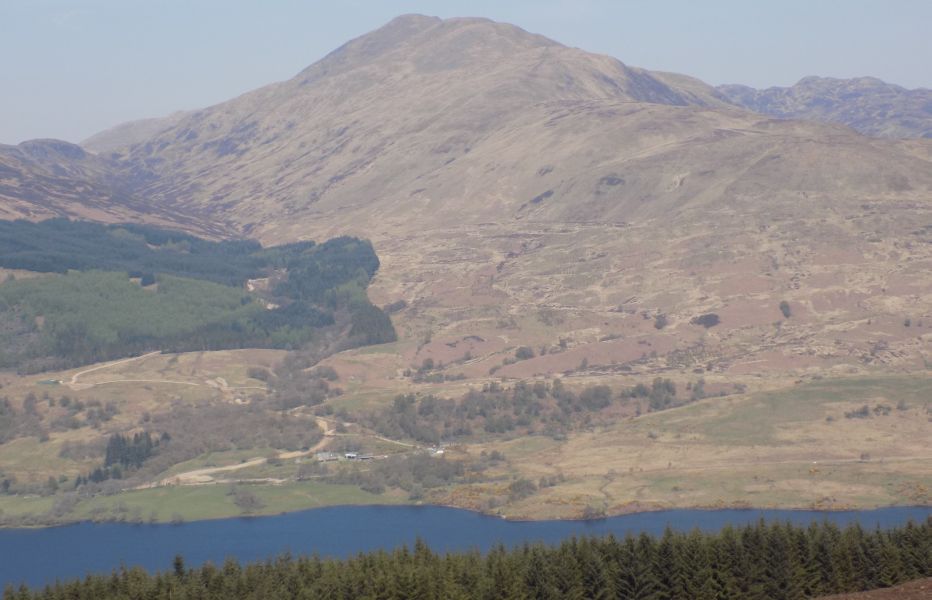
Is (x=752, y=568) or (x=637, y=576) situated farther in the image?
(x=637, y=576)

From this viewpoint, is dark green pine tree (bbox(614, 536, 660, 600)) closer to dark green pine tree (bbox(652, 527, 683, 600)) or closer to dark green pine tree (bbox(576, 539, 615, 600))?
dark green pine tree (bbox(652, 527, 683, 600))

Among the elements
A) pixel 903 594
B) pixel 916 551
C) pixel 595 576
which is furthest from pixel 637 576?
pixel 903 594

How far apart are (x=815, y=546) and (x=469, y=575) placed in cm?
3056

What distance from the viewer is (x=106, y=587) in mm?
105625

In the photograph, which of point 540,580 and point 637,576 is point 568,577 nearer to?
point 540,580

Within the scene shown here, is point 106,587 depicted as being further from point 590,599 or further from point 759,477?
point 759,477

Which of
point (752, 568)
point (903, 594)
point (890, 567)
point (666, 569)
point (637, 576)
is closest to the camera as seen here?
point (903, 594)

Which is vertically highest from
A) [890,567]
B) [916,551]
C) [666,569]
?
[666,569]

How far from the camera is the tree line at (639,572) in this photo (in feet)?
331

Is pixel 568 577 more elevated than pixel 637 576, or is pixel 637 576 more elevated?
pixel 568 577

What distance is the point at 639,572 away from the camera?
103625 millimetres

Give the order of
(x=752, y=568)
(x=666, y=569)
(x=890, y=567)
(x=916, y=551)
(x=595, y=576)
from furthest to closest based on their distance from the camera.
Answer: (x=916, y=551), (x=890, y=567), (x=666, y=569), (x=752, y=568), (x=595, y=576)

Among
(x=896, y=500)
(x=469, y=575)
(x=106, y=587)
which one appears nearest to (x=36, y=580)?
(x=106, y=587)

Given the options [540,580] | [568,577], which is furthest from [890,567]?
[540,580]
